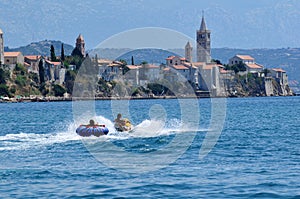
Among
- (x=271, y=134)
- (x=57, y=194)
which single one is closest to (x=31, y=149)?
(x=57, y=194)

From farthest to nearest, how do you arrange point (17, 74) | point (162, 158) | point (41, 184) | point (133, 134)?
1. point (17, 74)
2. point (133, 134)
3. point (162, 158)
4. point (41, 184)

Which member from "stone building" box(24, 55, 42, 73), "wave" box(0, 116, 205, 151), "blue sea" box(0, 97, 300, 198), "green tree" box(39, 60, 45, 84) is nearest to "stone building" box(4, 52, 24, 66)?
"stone building" box(24, 55, 42, 73)

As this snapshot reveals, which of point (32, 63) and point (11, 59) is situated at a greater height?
point (11, 59)

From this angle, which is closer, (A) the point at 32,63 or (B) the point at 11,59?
(B) the point at 11,59

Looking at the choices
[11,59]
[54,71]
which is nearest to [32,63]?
[11,59]

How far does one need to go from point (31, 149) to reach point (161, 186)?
1478 cm

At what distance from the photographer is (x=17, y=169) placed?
32.1 m

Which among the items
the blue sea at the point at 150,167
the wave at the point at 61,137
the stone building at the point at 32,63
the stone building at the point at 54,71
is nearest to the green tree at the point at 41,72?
the stone building at the point at 54,71

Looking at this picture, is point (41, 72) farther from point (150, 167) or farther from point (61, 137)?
point (150, 167)

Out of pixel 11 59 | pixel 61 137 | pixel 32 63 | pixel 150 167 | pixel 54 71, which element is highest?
pixel 11 59

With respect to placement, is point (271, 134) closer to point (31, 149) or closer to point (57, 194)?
point (31, 149)

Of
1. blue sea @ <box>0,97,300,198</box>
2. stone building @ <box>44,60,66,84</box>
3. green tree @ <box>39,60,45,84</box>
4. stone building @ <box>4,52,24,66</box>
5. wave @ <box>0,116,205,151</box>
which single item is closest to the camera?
blue sea @ <box>0,97,300,198</box>

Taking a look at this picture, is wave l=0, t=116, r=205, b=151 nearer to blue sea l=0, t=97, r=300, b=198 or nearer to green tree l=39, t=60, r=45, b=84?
blue sea l=0, t=97, r=300, b=198

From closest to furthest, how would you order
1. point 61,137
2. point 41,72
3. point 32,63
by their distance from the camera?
point 61,137
point 41,72
point 32,63
